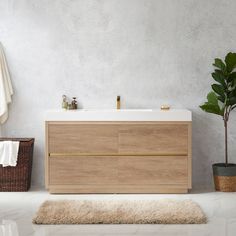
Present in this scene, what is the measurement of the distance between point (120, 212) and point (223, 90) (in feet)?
6.25

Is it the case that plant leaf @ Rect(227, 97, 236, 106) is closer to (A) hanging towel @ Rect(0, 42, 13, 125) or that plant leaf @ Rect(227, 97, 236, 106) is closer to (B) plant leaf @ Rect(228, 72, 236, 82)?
(B) plant leaf @ Rect(228, 72, 236, 82)

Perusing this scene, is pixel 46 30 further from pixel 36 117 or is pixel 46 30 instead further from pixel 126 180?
pixel 126 180

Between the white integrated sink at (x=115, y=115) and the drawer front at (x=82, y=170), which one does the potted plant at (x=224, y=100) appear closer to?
the white integrated sink at (x=115, y=115)

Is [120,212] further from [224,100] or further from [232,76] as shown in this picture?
[232,76]

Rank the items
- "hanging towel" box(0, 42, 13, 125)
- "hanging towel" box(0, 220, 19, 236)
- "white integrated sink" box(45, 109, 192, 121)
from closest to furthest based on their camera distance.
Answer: "hanging towel" box(0, 220, 19, 236), "white integrated sink" box(45, 109, 192, 121), "hanging towel" box(0, 42, 13, 125)

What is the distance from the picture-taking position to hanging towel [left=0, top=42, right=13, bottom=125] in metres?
5.92

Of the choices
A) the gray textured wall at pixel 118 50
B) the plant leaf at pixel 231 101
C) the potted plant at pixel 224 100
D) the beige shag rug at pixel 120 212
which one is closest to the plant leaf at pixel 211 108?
the potted plant at pixel 224 100

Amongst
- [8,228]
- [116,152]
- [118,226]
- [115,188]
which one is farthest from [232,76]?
[8,228]

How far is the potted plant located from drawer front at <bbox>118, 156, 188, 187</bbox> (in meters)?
0.46

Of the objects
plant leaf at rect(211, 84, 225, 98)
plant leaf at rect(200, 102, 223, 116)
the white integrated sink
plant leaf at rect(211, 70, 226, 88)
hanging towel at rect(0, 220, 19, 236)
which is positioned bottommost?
hanging towel at rect(0, 220, 19, 236)

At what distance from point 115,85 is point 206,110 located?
3.49ft

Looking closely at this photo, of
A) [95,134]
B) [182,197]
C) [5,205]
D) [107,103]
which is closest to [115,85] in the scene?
[107,103]

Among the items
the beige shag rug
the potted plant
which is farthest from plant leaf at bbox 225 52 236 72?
the beige shag rug

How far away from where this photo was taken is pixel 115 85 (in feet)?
19.7
